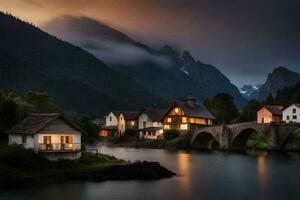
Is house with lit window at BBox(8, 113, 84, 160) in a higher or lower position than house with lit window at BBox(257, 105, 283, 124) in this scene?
lower

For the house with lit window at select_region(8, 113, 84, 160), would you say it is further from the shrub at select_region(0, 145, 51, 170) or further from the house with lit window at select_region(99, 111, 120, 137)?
the house with lit window at select_region(99, 111, 120, 137)

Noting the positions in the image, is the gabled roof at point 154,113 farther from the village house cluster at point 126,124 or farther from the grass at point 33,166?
the grass at point 33,166

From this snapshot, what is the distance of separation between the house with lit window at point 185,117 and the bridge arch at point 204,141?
711cm

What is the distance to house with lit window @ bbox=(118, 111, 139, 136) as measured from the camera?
490 ft

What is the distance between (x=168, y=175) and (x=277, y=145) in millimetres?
51572

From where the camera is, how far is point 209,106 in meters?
163

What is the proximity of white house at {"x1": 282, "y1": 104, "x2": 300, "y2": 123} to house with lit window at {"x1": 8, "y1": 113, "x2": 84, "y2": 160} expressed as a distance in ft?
254

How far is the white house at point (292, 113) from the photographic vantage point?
124m

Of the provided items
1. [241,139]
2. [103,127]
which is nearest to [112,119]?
[103,127]

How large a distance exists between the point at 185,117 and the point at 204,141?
36.4 ft

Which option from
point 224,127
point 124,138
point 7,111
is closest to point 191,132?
point 224,127

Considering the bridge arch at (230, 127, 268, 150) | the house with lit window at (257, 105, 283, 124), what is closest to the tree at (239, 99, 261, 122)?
the house with lit window at (257, 105, 283, 124)

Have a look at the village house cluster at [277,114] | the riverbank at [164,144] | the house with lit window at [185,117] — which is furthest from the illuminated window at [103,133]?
the village house cluster at [277,114]

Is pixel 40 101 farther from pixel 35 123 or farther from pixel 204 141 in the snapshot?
pixel 204 141
